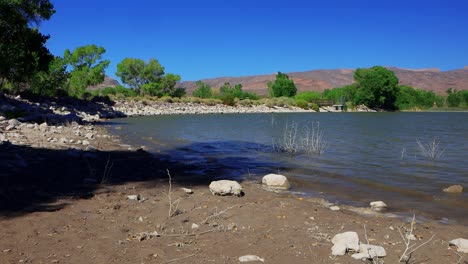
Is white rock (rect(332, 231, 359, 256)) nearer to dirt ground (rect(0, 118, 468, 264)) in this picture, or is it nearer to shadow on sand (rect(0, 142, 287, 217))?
dirt ground (rect(0, 118, 468, 264))

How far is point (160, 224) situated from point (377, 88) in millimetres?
101100

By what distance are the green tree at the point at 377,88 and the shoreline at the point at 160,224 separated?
97282 millimetres

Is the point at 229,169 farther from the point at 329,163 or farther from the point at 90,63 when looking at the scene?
the point at 90,63

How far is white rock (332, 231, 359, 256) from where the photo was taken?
4.59 meters

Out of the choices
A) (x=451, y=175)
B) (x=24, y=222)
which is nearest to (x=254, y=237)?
(x=24, y=222)

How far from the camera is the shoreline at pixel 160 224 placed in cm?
448

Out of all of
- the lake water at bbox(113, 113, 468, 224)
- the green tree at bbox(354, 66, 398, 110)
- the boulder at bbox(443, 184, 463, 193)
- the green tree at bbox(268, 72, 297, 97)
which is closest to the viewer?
the lake water at bbox(113, 113, 468, 224)

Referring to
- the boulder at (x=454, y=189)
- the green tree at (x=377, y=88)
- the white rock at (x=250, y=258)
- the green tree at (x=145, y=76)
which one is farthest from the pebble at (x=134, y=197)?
the green tree at (x=377, y=88)

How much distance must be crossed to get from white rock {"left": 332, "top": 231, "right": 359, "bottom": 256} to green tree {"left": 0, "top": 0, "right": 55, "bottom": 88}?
22.0 m

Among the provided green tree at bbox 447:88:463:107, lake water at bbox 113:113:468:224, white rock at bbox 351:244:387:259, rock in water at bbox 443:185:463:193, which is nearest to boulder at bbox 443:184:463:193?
rock in water at bbox 443:185:463:193

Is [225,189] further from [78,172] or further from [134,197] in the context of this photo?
[78,172]

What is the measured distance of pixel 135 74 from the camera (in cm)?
9469

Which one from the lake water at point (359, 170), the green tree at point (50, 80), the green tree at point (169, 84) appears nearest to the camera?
the lake water at point (359, 170)

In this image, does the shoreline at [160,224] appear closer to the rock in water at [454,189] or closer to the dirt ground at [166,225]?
the dirt ground at [166,225]
